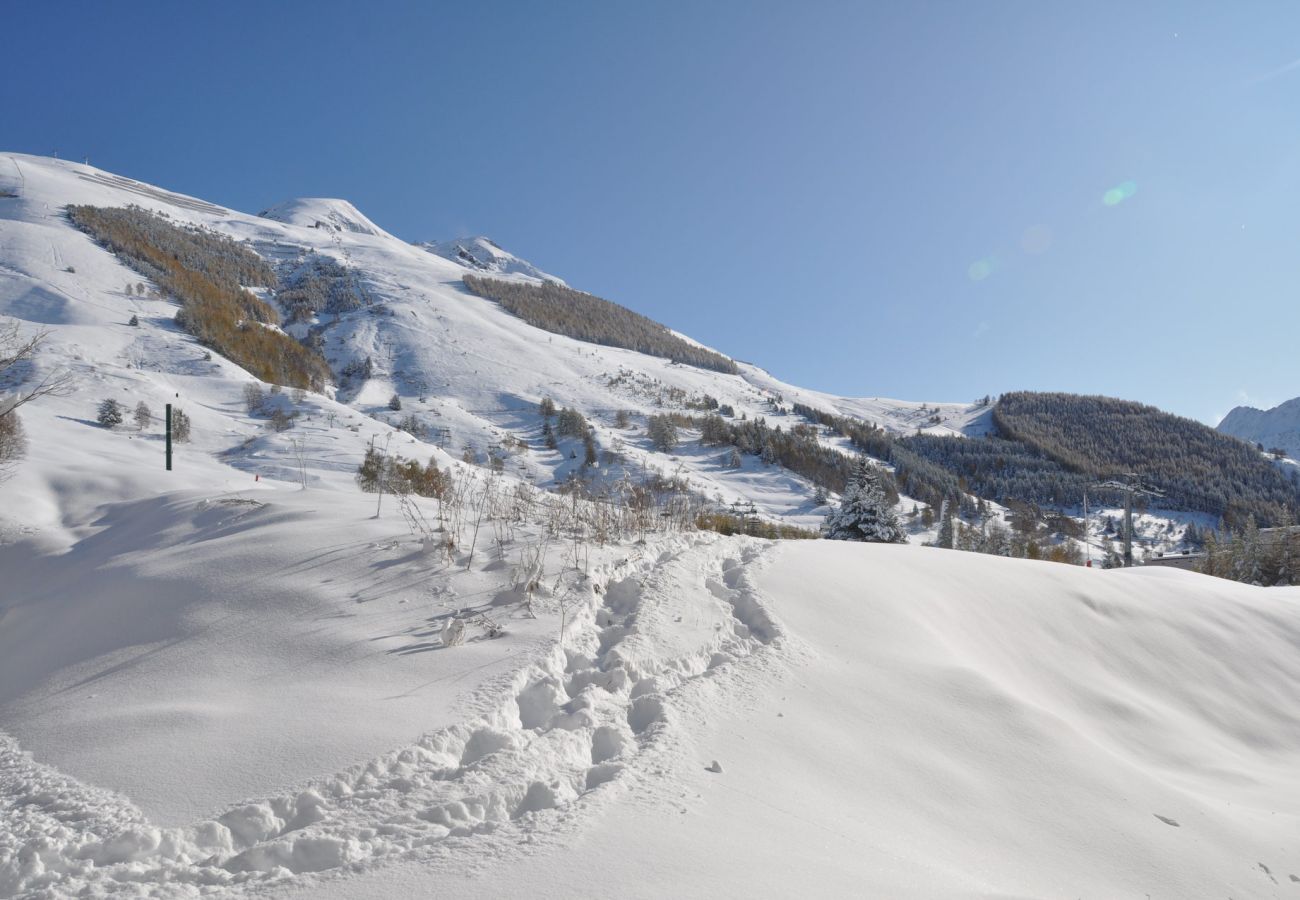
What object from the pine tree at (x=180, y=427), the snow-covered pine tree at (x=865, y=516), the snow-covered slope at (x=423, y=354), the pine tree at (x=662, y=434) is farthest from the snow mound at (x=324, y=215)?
the snow-covered pine tree at (x=865, y=516)

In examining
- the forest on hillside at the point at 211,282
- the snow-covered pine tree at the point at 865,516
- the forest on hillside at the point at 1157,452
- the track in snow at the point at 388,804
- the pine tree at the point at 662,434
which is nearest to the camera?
the track in snow at the point at 388,804

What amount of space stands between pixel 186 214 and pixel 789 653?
153269 mm

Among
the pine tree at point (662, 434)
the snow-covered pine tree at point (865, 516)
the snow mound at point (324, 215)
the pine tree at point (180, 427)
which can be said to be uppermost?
the snow mound at point (324, 215)

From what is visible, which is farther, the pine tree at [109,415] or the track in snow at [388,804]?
the pine tree at [109,415]

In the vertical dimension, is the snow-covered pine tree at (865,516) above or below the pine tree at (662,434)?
below

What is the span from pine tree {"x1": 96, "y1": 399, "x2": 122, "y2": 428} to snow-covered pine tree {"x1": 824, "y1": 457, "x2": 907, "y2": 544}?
4002 cm

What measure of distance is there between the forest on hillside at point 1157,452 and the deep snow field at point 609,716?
353ft

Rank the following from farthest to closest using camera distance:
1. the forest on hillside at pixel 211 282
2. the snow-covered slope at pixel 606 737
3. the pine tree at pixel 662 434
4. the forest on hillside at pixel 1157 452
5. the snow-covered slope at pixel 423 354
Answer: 1. the forest on hillside at pixel 1157 452
2. the pine tree at pixel 662 434
3. the forest on hillside at pixel 211 282
4. the snow-covered slope at pixel 423 354
5. the snow-covered slope at pixel 606 737

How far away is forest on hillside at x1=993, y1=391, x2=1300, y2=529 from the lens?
308 feet

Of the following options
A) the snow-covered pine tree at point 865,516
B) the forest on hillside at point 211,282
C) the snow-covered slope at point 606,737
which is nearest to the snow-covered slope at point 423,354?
the forest on hillside at point 211,282

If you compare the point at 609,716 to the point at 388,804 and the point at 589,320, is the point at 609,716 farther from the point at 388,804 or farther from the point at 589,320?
the point at 589,320

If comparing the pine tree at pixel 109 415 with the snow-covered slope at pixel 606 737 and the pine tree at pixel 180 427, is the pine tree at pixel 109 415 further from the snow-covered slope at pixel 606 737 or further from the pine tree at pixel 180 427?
the snow-covered slope at pixel 606 737

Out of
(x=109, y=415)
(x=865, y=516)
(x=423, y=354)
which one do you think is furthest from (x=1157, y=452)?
(x=109, y=415)

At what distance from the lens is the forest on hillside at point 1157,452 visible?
93.8m
